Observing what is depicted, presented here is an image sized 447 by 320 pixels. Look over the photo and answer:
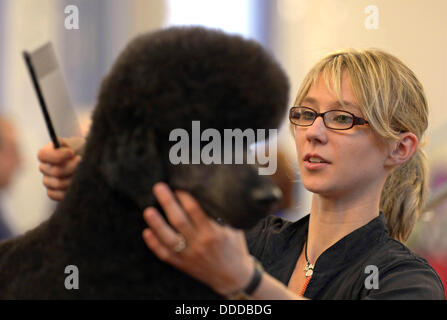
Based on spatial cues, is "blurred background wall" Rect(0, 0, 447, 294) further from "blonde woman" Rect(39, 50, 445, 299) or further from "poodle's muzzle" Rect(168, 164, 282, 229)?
"poodle's muzzle" Rect(168, 164, 282, 229)

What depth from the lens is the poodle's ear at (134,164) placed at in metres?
0.66

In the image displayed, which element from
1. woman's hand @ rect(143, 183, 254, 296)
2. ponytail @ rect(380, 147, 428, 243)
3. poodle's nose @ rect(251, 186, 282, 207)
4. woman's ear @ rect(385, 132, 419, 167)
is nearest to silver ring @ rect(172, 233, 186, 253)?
woman's hand @ rect(143, 183, 254, 296)

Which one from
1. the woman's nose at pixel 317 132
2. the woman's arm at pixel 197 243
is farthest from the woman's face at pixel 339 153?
the woman's arm at pixel 197 243

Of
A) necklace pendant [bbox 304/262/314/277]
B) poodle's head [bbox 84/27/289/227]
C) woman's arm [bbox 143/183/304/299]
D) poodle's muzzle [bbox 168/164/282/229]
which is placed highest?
poodle's head [bbox 84/27/289/227]

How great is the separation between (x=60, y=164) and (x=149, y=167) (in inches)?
13.4

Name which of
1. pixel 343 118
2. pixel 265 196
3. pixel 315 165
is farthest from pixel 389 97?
pixel 265 196

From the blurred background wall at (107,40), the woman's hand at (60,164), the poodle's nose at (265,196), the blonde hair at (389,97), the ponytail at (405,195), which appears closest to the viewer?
the poodle's nose at (265,196)

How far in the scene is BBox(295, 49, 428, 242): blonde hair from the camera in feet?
3.58

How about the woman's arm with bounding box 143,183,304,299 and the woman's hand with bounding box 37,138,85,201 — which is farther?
the woman's hand with bounding box 37,138,85,201

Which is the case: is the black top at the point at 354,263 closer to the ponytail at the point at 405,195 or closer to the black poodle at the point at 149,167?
the ponytail at the point at 405,195

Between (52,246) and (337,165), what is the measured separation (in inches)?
23.9

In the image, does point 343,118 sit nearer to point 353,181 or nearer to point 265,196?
point 353,181

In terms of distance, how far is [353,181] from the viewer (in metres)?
1.11

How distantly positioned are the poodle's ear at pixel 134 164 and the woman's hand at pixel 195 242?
0.02 metres
